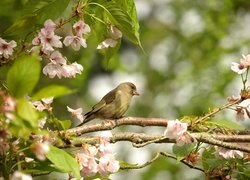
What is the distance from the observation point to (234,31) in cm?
1202

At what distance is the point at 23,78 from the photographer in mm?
1832

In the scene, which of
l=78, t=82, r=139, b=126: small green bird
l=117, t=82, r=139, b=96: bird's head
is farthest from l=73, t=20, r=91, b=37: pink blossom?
l=117, t=82, r=139, b=96: bird's head

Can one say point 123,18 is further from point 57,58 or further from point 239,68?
point 239,68

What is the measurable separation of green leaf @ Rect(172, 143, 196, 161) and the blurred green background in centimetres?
676

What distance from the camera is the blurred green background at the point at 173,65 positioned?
11.5 meters

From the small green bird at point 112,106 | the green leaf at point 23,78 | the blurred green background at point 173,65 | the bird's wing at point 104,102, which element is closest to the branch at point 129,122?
the green leaf at point 23,78

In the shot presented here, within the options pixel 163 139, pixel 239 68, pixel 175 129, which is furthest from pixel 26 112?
pixel 239 68

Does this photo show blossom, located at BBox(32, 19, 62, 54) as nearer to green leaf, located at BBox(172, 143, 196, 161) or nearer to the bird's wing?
green leaf, located at BBox(172, 143, 196, 161)

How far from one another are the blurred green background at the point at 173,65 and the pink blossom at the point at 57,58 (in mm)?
6906

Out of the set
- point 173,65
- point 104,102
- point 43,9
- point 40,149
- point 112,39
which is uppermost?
point 43,9

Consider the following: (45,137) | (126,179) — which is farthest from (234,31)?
(45,137)

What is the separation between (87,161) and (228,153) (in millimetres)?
700

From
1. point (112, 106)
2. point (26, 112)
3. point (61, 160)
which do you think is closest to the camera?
point (26, 112)

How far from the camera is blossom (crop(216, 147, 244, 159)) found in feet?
9.48
